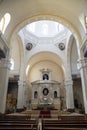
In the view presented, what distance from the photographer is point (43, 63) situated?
79.0 feet

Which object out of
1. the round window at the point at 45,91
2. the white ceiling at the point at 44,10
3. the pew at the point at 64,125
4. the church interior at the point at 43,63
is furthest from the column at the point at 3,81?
the round window at the point at 45,91

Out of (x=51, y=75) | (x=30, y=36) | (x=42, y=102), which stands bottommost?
(x=42, y=102)

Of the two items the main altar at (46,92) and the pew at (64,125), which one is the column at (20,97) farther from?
the pew at (64,125)

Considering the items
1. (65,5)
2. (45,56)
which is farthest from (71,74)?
(65,5)

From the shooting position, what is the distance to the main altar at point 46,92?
20.7 metres

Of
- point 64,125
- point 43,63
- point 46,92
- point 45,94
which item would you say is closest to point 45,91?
point 46,92

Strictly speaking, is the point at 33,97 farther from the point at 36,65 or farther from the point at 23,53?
the point at 23,53

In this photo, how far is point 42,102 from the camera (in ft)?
68.9

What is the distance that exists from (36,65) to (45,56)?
3.35m

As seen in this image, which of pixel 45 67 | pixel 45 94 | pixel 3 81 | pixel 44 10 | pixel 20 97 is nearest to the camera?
pixel 3 81

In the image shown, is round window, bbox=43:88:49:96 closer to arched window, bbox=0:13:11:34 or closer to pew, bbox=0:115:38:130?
arched window, bbox=0:13:11:34

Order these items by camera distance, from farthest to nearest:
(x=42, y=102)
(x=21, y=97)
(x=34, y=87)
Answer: (x=34, y=87)
(x=42, y=102)
(x=21, y=97)

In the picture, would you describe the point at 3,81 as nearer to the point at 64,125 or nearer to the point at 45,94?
the point at 64,125

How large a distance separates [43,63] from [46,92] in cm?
552
